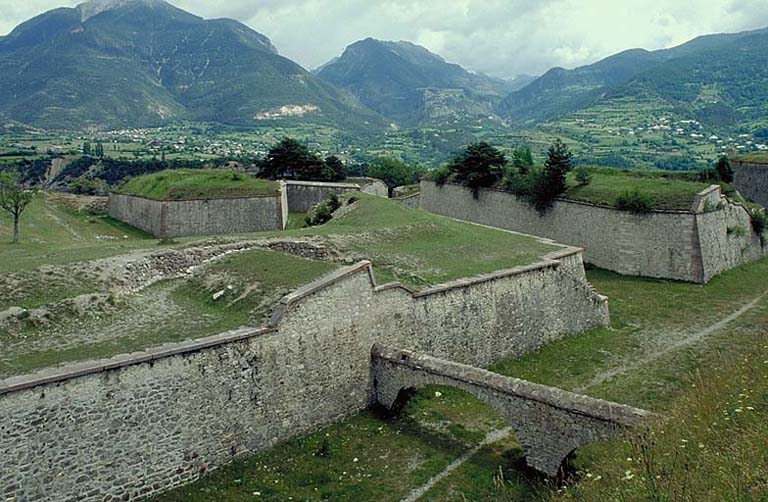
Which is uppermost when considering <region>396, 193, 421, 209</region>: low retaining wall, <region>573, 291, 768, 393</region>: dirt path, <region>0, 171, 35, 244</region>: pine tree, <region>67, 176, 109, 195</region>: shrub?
<region>0, 171, 35, 244</region>: pine tree

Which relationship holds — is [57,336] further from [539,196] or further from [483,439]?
[539,196]

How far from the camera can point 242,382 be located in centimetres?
1362

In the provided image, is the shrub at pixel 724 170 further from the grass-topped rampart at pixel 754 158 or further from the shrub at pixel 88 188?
the shrub at pixel 88 188

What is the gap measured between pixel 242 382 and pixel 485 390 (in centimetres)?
515

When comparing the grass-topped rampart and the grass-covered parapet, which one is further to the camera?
the grass-topped rampart

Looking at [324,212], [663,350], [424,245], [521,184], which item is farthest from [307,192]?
[663,350]

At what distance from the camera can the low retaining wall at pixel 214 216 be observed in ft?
97.6

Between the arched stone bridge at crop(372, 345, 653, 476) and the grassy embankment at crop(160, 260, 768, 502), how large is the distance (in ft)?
1.59

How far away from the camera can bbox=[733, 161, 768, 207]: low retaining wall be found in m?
43.4

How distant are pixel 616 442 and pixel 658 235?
19902mm

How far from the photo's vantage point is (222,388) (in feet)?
43.7

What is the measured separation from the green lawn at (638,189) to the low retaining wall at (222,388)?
1357 centimetres

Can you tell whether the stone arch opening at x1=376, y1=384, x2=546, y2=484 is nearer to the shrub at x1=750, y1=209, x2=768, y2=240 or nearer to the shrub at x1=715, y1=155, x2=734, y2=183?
the shrub at x1=750, y1=209, x2=768, y2=240

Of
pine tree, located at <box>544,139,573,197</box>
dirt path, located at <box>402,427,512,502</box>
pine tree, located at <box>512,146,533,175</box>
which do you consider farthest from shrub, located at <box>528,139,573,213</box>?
dirt path, located at <box>402,427,512,502</box>
